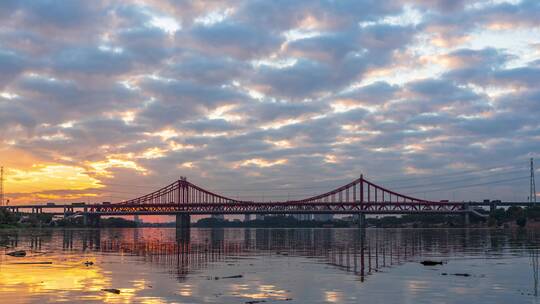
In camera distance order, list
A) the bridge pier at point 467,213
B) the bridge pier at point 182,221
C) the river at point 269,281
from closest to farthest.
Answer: the river at point 269,281 < the bridge pier at point 182,221 < the bridge pier at point 467,213

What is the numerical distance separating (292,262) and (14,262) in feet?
52.9

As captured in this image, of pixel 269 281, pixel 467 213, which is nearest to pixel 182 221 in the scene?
pixel 467 213

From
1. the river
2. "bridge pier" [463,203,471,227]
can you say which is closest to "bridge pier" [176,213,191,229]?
"bridge pier" [463,203,471,227]

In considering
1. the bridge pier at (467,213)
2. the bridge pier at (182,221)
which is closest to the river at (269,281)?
the bridge pier at (182,221)

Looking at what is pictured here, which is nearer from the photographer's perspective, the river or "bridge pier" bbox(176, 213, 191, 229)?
the river

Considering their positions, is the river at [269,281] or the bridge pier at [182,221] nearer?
the river at [269,281]

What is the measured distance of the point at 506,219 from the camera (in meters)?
188

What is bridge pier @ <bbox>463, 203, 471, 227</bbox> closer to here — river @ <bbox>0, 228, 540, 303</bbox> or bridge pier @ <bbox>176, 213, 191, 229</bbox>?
bridge pier @ <bbox>176, 213, 191, 229</bbox>

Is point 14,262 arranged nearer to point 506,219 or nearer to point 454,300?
point 454,300

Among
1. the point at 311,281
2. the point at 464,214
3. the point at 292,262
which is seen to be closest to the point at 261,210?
the point at 464,214

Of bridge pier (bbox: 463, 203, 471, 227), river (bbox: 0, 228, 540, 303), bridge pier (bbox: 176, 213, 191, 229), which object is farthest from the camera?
bridge pier (bbox: 463, 203, 471, 227)

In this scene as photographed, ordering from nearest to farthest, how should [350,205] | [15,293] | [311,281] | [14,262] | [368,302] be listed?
[368,302] < [15,293] < [311,281] < [14,262] < [350,205]

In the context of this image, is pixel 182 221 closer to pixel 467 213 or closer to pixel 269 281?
→ pixel 467 213

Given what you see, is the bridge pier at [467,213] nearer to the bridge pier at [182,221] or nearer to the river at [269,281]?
the bridge pier at [182,221]
